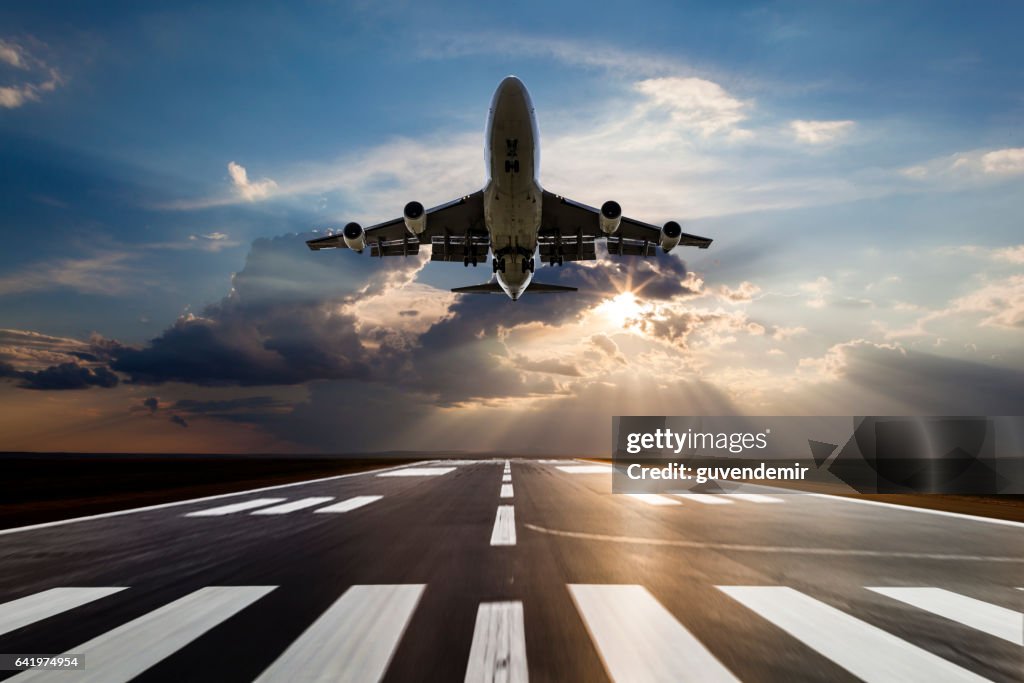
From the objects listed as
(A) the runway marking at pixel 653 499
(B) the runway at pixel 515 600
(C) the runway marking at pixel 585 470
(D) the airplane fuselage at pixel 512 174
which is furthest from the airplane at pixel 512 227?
(B) the runway at pixel 515 600

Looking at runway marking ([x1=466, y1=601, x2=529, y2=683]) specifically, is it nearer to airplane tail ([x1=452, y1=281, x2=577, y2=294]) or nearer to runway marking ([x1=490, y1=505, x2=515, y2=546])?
runway marking ([x1=490, y1=505, x2=515, y2=546])

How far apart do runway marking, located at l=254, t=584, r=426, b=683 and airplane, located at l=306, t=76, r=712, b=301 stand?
18090 mm

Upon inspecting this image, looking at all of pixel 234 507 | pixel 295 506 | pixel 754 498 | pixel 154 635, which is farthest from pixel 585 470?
pixel 154 635

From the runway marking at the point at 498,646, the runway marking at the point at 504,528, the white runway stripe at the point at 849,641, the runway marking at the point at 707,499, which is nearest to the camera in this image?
the runway marking at the point at 498,646

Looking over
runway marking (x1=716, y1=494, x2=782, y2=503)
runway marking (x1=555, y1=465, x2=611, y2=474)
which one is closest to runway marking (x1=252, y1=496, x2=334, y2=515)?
runway marking (x1=716, y1=494, x2=782, y2=503)

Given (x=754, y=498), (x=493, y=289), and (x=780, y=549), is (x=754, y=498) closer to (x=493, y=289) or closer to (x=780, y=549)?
(x=780, y=549)

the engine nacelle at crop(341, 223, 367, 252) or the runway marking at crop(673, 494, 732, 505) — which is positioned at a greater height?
the engine nacelle at crop(341, 223, 367, 252)

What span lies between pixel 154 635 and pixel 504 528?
22.3ft

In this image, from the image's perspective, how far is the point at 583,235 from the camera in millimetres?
32750

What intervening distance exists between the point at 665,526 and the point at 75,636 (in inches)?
367

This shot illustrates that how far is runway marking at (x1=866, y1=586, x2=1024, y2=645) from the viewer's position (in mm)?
5090

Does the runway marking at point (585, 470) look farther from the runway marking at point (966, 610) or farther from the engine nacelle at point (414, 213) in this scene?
the runway marking at point (966, 610)

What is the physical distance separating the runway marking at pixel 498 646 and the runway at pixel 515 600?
0.8 inches

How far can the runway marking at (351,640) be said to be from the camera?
155 inches
